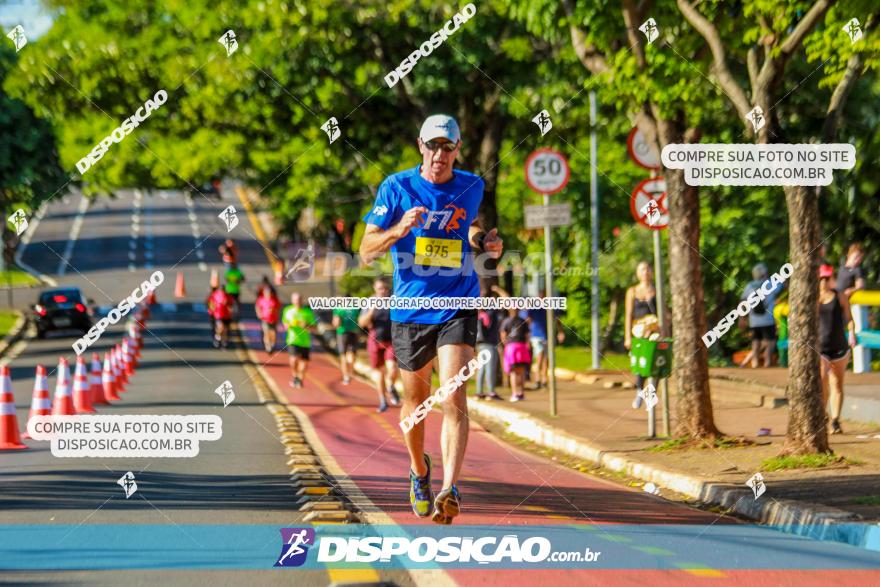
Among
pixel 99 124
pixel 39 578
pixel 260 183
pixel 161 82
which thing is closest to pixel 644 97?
pixel 39 578

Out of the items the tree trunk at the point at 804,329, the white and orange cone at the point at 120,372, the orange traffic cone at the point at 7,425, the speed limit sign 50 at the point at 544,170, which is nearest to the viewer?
the tree trunk at the point at 804,329

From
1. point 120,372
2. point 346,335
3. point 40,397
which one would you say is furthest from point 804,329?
point 120,372

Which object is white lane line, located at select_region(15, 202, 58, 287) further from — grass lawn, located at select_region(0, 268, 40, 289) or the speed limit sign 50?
the speed limit sign 50

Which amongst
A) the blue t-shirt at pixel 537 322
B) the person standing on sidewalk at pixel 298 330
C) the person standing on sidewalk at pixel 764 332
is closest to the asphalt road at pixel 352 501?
the person standing on sidewalk at pixel 298 330

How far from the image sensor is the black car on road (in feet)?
149

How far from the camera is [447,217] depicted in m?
8.66

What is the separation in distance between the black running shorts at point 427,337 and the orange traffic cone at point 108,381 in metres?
15.4

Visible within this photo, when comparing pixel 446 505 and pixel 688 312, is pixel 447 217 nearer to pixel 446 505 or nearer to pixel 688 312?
pixel 446 505

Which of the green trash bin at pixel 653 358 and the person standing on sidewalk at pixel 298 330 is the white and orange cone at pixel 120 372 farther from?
the green trash bin at pixel 653 358

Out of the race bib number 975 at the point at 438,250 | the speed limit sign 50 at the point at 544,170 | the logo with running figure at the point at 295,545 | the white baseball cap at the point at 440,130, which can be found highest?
the speed limit sign 50 at the point at 544,170

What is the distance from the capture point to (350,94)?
27406 mm

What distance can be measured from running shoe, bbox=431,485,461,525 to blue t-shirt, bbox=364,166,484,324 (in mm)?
Result: 972

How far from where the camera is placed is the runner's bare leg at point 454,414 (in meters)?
8.69

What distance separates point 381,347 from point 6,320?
32130 mm
